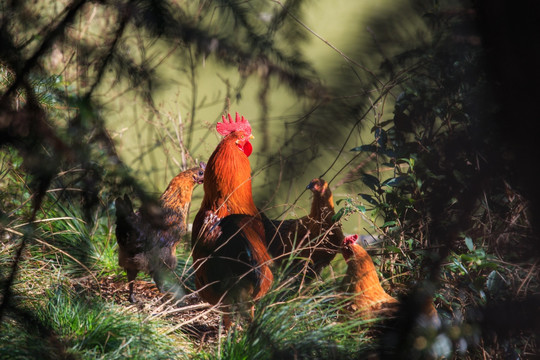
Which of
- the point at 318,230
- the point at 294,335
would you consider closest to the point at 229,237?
the point at 318,230

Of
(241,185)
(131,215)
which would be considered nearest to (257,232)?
(241,185)

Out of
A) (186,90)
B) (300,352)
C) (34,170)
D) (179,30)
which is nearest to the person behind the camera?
(34,170)

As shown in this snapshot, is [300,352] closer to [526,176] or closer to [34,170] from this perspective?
[34,170]

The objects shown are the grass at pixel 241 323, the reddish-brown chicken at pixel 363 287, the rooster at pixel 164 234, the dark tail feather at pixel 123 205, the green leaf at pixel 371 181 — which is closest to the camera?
the dark tail feather at pixel 123 205

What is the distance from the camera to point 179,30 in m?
1.20

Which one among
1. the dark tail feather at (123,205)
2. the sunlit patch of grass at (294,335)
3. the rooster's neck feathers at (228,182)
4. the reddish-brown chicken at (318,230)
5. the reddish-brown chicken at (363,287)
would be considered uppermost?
the rooster's neck feathers at (228,182)

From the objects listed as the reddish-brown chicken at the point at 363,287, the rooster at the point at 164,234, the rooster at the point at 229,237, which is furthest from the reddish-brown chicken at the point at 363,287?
the rooster at the point at 164,234

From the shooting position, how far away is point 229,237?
8.22 feet

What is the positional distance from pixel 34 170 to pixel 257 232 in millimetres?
1698

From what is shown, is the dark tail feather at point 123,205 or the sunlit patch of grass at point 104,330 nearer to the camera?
the dark tail feather at point 123,205

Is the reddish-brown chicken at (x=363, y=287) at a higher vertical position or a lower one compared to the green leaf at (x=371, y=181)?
lower

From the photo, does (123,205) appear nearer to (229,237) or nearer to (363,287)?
(229,237)

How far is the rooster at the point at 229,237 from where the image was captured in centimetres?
246

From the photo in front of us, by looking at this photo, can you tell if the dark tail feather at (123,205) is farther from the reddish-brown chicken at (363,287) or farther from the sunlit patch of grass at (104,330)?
the reddish-brown chicken at (363,287)
